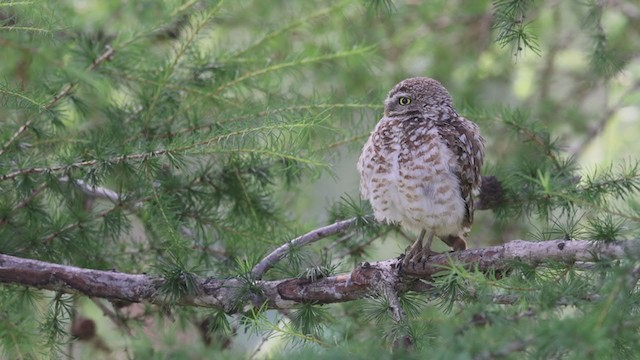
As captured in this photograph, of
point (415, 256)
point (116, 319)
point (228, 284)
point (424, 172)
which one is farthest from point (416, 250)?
point (116, 319)

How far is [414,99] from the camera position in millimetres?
3502

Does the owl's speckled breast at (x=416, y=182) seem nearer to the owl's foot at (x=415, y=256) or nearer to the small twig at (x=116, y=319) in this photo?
the owl's foot at (x=415, y=256)

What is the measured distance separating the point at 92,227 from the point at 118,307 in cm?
34

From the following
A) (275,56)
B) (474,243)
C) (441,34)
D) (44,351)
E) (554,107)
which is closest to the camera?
(44,351)

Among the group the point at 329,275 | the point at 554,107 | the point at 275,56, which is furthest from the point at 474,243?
the point at 329,275

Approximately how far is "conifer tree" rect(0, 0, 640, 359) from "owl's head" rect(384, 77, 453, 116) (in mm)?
144

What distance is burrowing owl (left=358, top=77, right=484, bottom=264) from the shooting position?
10.3ft

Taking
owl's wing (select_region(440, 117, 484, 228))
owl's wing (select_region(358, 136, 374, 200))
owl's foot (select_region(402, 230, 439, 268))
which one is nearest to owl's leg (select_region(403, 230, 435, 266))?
owl's foot (select_region(402, 230, 439, 268))

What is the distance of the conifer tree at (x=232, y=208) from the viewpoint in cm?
235

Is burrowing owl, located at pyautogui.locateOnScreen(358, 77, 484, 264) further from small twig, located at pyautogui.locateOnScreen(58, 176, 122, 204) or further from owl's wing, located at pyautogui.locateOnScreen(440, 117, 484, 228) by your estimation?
→ small twig, located at pyautogui.locateOnScreen(58, 176, 122, 204)

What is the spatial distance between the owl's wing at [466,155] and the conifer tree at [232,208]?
146 millimetres

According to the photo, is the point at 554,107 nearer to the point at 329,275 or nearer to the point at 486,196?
the point at 486,196

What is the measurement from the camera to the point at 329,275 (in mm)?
2883

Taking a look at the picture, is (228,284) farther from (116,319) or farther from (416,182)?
(416,182)
